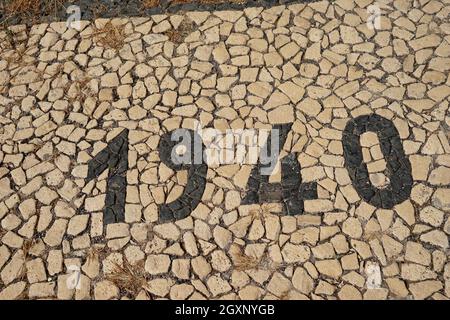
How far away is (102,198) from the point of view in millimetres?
4938

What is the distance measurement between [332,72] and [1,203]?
3900 millimetres

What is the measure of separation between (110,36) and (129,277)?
321 centimetres

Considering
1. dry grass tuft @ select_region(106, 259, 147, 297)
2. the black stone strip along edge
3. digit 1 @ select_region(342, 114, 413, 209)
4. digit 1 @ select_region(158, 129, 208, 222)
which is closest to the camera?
dry grass tuft @ select_region(106, 259, 147, 297)

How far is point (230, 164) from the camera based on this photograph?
197 inches

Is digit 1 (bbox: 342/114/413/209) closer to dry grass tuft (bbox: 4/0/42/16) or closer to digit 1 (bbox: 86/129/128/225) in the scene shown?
digit 1 (bbox: 86/129/128/225)

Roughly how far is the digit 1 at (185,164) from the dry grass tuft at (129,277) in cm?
56

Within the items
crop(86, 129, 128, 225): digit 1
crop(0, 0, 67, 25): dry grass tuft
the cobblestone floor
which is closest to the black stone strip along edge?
crop(0, 0, 67, 25): dry grass tuft

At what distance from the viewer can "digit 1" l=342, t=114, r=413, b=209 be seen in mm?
4695

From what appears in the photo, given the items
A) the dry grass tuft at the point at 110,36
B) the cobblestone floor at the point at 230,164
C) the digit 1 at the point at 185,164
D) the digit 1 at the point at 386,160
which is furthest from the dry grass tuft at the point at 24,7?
the digit 1 at the point at 386,160

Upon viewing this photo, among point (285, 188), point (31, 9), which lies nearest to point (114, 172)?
point (285, 188)

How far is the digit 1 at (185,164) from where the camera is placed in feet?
15.8

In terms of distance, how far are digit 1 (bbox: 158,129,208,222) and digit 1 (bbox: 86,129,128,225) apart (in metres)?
0.40

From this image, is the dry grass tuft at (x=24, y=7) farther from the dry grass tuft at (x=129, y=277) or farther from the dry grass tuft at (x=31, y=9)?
the dry grass tuft at (x=129, y=277)

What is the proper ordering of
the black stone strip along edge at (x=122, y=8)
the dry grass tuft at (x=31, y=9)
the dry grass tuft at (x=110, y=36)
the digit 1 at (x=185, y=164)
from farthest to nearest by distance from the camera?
the dry grass tuft at (x=31, y=9) < the black stone strip along edge at (x=122, y=8) < the dry grass tuft at (x=110, y=36) < the digit 1 at (x=185, y=164)
